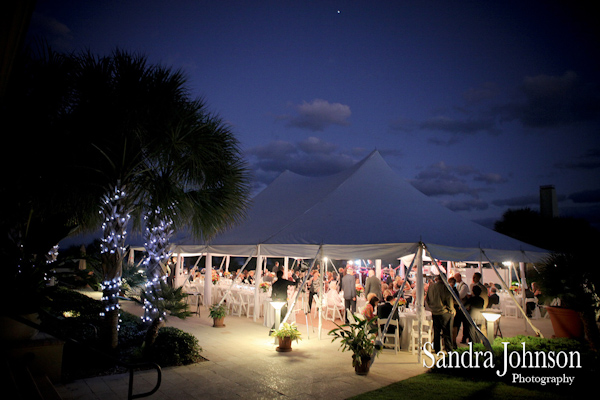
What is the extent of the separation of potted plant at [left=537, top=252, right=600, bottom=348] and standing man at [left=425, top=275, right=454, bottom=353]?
2395 mm

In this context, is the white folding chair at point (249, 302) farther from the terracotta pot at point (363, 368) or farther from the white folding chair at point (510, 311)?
the white folding chair at point (510, 311)

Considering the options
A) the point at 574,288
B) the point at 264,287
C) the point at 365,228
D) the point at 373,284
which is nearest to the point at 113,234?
the point at 365,228

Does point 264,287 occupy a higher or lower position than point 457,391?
higher

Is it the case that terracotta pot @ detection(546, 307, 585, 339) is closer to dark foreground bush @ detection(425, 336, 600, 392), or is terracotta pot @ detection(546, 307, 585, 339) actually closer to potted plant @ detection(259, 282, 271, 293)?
dark foreground bush @ detection(425, 336, 600, 392)

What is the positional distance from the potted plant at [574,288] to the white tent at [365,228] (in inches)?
53.5

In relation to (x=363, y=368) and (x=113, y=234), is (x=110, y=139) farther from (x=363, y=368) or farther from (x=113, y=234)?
(x=363, y=368)

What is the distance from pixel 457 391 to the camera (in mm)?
5551

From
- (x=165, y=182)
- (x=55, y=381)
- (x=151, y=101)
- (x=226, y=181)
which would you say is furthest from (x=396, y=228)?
(x=55, y=381)

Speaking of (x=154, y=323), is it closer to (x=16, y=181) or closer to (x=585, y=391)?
(x=16, y=181)

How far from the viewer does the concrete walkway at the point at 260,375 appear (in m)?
5.38

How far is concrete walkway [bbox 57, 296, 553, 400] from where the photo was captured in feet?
17.6

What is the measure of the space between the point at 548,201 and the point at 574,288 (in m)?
23.7

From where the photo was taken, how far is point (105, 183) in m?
7.75

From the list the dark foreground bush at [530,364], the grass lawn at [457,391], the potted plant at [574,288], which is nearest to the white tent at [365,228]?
the potted plant at [574,288]
